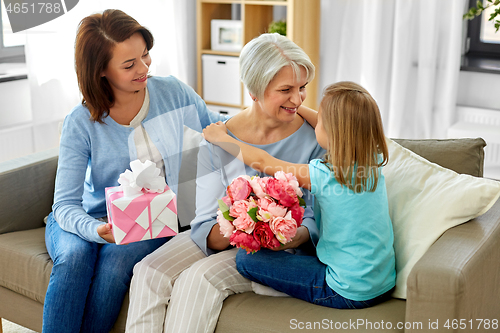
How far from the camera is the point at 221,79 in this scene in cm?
402

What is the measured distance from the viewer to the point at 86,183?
6.08ft

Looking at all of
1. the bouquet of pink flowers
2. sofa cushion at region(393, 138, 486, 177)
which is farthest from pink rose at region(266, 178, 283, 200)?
sofa cushion at region(393, 138, 486, 177)

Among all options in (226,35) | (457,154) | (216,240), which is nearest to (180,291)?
(216,240)

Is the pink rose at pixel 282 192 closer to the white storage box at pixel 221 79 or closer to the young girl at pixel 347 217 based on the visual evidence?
the young girl at pixel 347 217

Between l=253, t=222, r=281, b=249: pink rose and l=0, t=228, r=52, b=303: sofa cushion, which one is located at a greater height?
l=253, t=222, r=281, b=249: pink rose

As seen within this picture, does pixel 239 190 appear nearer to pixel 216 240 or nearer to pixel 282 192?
pixel 282 192

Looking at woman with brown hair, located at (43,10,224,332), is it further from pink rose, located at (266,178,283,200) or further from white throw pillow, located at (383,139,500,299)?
white throw pillow, located at (383,139,500,299)

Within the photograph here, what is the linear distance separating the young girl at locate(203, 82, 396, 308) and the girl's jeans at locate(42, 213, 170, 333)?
1.41 ft

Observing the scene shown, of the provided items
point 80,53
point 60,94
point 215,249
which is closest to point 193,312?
point 215,249

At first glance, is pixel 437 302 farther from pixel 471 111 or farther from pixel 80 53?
pixel 471 111

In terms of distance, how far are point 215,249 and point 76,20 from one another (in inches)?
86.0

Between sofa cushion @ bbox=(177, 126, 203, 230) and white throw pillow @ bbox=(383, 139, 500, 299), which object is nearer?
white throw pillow @ bbox=(383, 139, 500, 299)

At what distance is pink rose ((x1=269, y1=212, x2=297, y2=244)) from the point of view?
1335mm

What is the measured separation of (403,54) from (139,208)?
255 cm
